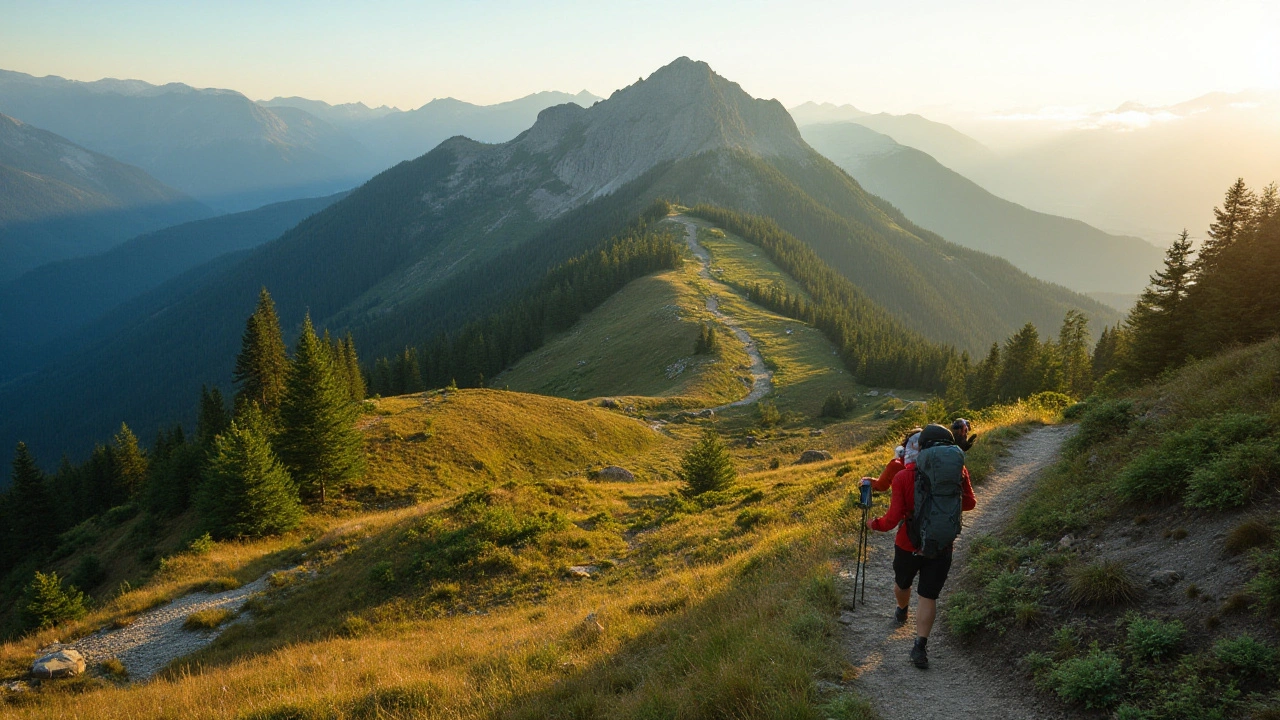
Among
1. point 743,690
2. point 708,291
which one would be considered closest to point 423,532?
point 743,690

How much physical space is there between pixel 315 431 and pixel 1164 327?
2034 inches

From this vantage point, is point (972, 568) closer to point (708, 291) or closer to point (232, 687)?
point (232, 687)

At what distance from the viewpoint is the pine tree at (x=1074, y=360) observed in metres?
63.1

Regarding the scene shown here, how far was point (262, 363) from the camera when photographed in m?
52.4

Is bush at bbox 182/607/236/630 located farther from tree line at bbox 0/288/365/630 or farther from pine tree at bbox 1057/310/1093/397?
pine tree at bbox 1057/310/1093/397

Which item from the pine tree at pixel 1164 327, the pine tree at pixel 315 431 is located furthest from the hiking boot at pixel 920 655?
the pine tree at pixel 1164 327

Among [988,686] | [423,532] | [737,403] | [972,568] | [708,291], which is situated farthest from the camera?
[708,291]

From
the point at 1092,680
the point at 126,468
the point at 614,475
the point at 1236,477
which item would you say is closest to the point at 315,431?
the point at 614,475

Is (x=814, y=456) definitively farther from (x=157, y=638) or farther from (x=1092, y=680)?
(x=157, y=638)

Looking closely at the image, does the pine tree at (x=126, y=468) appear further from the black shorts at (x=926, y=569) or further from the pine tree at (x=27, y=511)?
the black shorts at (x=926, y=569)

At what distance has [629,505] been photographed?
28094 millimetres

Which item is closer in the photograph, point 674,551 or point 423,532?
point 674,551

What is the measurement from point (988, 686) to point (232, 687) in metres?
14.0

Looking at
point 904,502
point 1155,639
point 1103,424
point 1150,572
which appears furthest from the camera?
point 1103,424
